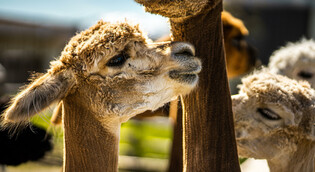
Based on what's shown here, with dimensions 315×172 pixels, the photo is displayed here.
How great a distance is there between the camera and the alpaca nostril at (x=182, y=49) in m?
1.98

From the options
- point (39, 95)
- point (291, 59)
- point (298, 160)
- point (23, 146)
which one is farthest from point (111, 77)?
point (291, 59)

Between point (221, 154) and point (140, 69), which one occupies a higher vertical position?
point (140, 69)

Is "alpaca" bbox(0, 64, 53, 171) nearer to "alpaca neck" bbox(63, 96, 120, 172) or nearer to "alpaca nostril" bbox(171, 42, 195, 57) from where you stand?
"alpaca neck" bbox(63, 96, 120, 172)

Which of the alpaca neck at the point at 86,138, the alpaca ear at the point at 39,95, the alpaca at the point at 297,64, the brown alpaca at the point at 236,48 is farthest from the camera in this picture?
the brown alpaca at the point at 236,48

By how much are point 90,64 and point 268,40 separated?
1611 centimetres

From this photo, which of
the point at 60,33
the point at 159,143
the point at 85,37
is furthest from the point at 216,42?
the point at 60,33

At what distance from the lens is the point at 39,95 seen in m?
1.89

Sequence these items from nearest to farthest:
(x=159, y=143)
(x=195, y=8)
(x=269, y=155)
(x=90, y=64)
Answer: (x=195, y=8), (x=90, y=64), (x=269, y=155), (x=159, y=143)

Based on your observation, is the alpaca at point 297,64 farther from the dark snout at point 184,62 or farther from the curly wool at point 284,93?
the dark snout at point 184,62

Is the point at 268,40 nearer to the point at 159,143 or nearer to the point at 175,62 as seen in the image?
the point at 159,143

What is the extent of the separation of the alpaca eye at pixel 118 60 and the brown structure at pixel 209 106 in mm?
331

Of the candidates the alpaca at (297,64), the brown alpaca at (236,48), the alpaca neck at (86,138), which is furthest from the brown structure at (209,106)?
the brown alpaca at (236,48)

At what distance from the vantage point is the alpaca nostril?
1.98 metres

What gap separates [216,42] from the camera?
2125mm
